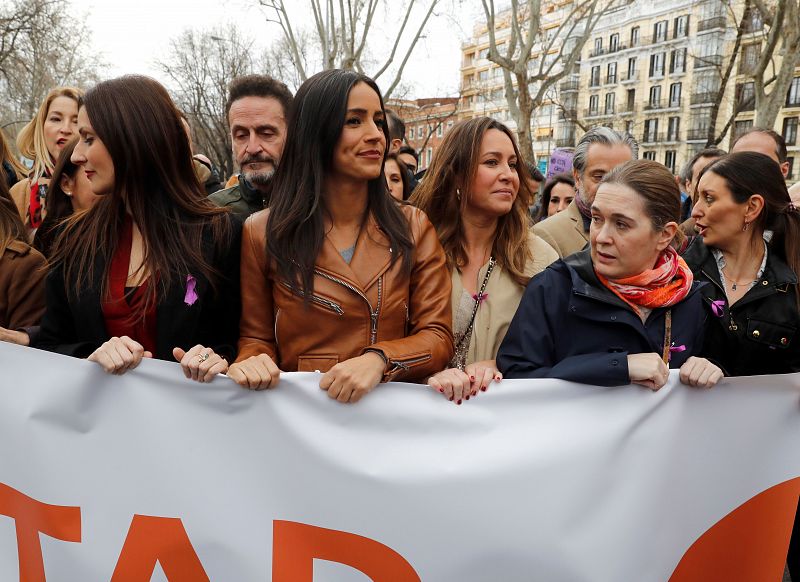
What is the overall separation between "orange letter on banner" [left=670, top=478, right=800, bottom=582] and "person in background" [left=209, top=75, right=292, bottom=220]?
2275mm

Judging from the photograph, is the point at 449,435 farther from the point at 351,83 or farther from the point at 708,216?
the point at 708,216

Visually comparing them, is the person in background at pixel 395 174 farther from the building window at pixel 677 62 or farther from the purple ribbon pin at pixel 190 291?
the building window at pixel 677 62

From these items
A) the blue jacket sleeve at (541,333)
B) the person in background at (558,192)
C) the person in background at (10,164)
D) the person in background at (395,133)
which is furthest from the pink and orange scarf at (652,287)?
the person in background at (558,192)

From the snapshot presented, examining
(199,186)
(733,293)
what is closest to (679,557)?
(733,293)

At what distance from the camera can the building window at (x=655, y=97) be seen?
195ft

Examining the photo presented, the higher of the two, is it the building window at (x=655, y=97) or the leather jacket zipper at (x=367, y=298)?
the building window at (x=655, y=97)

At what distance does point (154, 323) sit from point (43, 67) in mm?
24073

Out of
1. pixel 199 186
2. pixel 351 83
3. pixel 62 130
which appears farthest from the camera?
pixel 62 130

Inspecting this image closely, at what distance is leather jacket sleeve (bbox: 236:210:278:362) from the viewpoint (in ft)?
7.47

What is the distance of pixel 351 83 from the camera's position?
7.44 ft

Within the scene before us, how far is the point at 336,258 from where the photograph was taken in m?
2.24

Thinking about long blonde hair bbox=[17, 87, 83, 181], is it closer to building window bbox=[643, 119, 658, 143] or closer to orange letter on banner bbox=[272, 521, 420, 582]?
orange letter on banner bbox=[272, 521, 420, 582]

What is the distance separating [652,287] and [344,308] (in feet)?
3.43

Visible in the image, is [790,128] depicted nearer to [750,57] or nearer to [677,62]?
[750,57]
